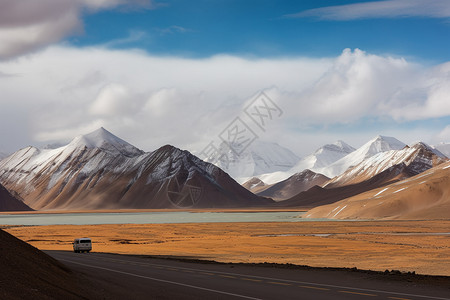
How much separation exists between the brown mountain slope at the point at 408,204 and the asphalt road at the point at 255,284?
12040cm

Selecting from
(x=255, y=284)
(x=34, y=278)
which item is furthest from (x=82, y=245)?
(x=34, y=278)

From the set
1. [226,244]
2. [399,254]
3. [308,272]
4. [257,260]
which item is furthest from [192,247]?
[308,272]

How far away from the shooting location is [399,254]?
52.5 metres

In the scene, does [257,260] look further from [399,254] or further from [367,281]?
[367,281]

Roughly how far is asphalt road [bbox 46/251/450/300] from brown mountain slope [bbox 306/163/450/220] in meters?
120

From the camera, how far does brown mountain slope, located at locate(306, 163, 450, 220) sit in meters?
152

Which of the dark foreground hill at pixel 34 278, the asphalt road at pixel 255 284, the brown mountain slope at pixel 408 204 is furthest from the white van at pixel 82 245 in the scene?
the brown mountain slope at pixel 408 204

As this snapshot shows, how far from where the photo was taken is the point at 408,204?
16000cm

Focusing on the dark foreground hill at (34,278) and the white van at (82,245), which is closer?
the dark foreground hill at (34,278)

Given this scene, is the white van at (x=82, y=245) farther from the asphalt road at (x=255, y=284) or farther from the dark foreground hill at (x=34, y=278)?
the dark foreground hill at (x=34, y=278)

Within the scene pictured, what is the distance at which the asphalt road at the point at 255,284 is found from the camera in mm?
24422

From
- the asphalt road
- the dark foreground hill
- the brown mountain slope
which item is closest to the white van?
the asphalt road

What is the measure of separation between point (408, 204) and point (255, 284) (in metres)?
140

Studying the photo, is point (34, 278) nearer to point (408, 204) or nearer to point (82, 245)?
point (82, 245)
